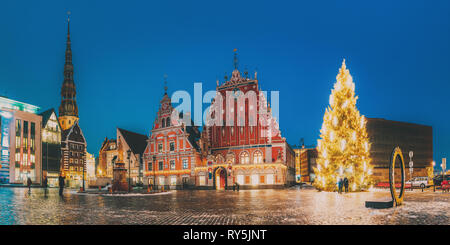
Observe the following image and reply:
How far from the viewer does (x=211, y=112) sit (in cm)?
4972

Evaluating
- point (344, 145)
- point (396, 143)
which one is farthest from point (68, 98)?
point (396, 143)

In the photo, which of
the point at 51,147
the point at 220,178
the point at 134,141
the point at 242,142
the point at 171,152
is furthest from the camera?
the point at 51,147

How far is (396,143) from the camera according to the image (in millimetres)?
85562

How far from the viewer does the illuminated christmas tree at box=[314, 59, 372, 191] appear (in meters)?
24.8

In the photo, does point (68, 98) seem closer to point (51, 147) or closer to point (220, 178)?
point (51, 147)

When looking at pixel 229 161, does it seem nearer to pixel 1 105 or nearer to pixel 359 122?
pixel 359 122

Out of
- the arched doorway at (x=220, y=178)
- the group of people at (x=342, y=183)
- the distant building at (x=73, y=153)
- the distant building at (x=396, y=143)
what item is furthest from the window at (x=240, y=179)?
the distant building at (x=396, y=143)

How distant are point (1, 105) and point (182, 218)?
64.1 m

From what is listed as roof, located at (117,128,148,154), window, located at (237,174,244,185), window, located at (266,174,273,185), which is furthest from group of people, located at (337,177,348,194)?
roof, located at (117,128,148,154)

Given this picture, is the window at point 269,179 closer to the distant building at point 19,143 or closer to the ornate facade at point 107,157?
the ornate facade at point 107,157

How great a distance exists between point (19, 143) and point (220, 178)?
4390 cm

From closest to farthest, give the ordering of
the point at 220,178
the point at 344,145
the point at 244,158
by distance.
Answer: the point at 344,145, the point at 244,158, the point at 220,178

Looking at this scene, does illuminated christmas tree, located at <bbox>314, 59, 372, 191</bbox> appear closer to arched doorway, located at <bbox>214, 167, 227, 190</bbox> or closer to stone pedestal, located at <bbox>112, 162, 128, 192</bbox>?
stone pedestal, located at <bbox>112, 162, 128, 192</bbox>
